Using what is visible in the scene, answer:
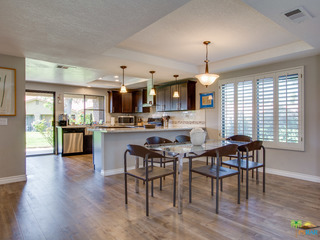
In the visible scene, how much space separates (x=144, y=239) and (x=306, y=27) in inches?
122

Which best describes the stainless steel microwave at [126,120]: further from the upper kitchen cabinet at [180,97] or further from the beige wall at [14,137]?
the beige wall at [14,137]

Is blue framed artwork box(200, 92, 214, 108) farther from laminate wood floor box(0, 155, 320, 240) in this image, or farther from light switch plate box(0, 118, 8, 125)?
light switch plate box(0, 118, 8, 125)

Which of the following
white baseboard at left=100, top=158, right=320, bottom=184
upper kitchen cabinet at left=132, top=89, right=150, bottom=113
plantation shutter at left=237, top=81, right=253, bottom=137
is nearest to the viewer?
white baseboard at left=100, top=158, right=320, bottom=184

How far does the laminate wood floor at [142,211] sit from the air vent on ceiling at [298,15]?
2.27 m

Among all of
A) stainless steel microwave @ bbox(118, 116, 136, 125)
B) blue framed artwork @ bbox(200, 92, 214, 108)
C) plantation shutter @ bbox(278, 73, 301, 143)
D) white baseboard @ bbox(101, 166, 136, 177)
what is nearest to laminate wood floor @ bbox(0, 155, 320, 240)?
white baseboard @ bbox(101, 166, 136, 177)

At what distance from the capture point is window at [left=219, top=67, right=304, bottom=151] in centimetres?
390

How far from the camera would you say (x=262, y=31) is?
3.06m

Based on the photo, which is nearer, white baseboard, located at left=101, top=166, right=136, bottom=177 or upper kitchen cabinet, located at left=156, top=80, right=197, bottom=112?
white baseboard, located at left=101, top=166, right=136, bottom=177

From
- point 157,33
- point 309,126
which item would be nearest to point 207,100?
point 309,126

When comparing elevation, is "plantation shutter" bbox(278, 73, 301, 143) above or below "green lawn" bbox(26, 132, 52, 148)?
above

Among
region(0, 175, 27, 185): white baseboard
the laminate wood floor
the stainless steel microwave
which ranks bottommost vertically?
the laminate wood floor

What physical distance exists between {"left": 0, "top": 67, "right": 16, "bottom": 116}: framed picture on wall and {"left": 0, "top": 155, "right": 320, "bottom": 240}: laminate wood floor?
131 cm

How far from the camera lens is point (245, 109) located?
15.0 feet

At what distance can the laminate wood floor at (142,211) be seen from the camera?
204 cm
